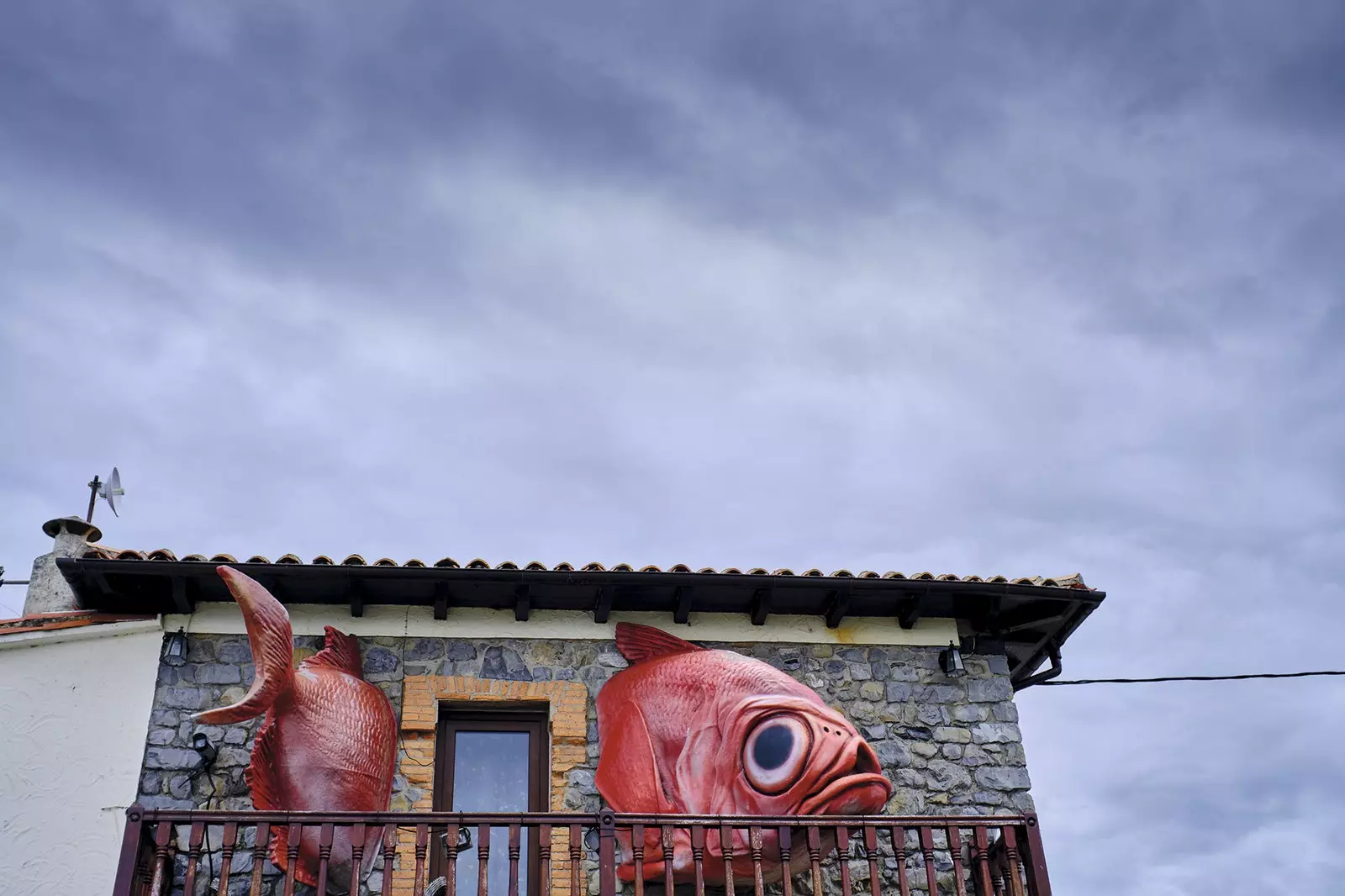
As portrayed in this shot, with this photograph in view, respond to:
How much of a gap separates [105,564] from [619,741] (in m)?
3.59

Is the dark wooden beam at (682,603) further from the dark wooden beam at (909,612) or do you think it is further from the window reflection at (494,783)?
the dark wooden beam at (909,612)

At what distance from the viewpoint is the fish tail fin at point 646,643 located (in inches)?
351

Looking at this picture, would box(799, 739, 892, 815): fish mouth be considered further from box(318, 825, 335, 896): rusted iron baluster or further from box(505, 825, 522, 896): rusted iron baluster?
box(318, 825, 335, 896): rusted iron baluster

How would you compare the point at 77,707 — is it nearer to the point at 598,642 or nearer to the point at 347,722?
the point at 347,722

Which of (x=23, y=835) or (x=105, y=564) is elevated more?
(x=105, y=564)

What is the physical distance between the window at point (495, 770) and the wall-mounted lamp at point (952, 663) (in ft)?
9.64

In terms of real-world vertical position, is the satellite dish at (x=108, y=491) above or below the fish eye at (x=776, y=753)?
above

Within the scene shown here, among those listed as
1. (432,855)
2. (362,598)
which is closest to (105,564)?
(362,598)

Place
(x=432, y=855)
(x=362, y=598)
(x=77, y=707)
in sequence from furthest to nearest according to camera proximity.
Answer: (x=362, y=598) < (x=77, y=707) < (x=432, y=855)

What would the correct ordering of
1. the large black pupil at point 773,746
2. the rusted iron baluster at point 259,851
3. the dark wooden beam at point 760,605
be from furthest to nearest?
the dark wooden beam at point 760,605 → the large black pupil at point 773,746 → the rusted iron baluster at point 259,851

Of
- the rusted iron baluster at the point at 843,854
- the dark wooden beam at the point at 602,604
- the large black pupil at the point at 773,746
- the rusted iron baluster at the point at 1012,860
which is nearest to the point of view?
the rusted iron baluster at the point at 843,854

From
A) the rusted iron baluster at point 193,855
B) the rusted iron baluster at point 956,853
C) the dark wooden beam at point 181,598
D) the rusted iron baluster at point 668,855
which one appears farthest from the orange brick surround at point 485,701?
the rusted iron baluster at point 956,853

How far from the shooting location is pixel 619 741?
846 cm

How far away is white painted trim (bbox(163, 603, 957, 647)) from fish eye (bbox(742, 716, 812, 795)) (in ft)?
3.58
